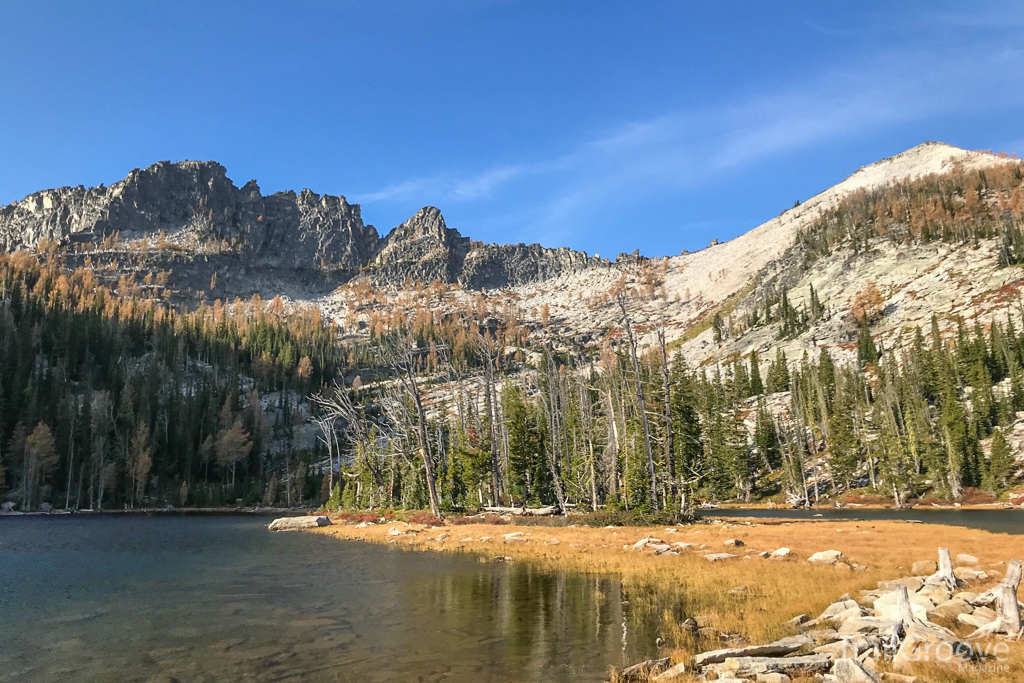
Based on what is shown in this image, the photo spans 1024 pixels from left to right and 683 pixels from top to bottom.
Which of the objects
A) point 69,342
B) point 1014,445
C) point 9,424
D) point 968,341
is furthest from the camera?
point 69,342

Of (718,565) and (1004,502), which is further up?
(718,565)

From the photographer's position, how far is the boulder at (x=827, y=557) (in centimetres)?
1955

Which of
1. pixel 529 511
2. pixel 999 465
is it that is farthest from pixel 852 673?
pixel 999 465

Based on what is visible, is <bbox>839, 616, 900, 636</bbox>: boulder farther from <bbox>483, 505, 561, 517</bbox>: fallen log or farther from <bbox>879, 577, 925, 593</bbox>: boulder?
<bbox>483, 505, 561, 517</bbox>: fallen log

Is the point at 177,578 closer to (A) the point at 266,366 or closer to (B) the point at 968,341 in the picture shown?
(B) the point at 968,341

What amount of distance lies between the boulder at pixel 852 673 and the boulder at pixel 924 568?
1078 centimetres

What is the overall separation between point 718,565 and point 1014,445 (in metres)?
82.1

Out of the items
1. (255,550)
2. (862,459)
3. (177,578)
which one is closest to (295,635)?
(177,578)

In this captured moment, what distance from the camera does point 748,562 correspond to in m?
20.7

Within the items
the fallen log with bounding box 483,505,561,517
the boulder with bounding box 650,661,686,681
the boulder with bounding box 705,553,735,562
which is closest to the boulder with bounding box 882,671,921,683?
the boulder with bounding box 650,661,686,681

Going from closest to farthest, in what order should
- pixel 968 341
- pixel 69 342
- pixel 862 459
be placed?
pixel 862 459 → pixel 968 341 → pixel 69 342

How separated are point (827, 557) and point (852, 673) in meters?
14.0

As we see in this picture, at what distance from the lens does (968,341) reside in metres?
94.6

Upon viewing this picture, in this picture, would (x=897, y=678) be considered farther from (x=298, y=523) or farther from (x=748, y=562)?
(x=298, y=523)
